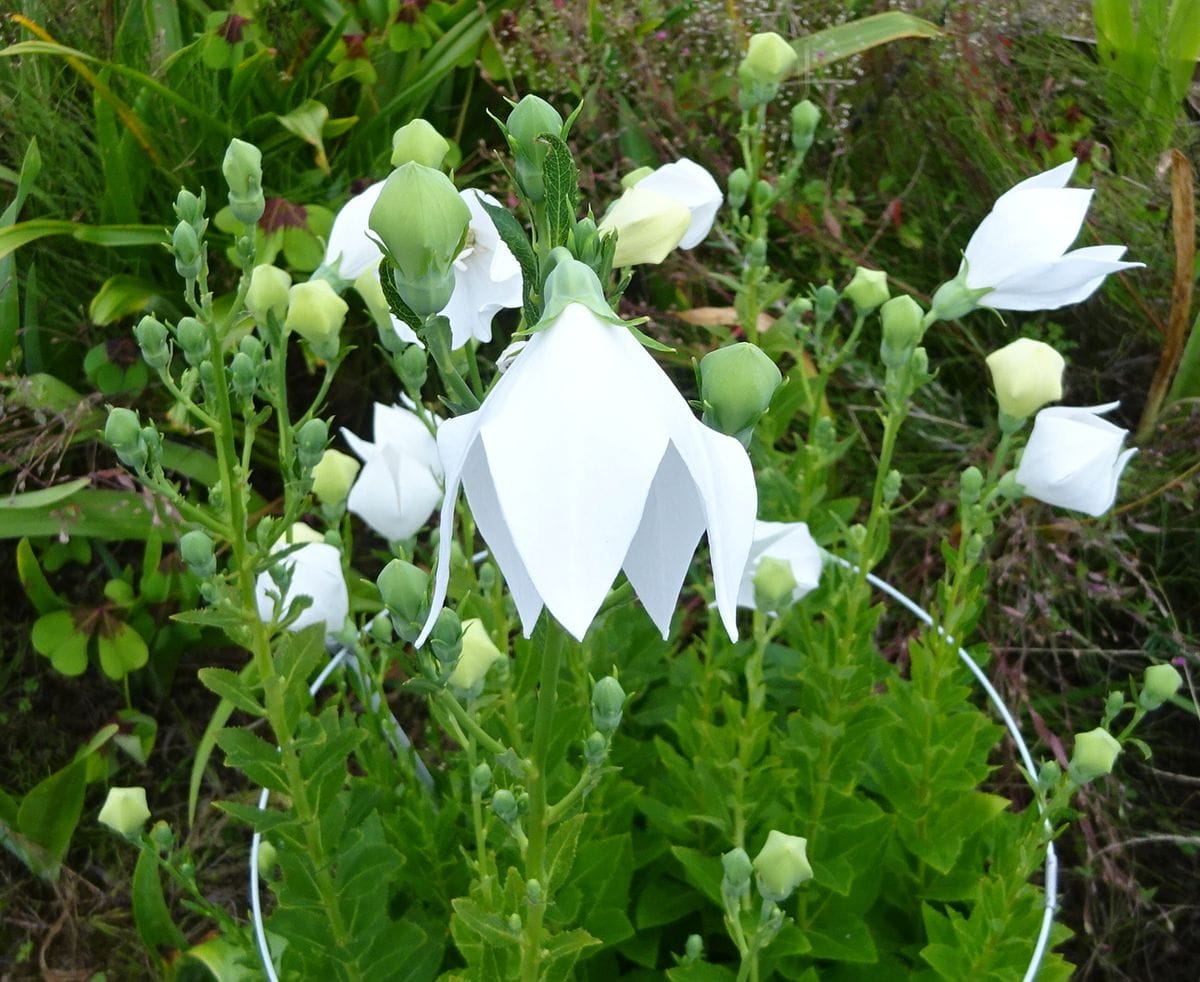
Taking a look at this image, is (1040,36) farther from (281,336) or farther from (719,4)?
(281,336)

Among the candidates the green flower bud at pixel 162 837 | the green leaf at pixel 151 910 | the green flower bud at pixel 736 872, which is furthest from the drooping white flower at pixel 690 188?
the green leaf at pixel 151 910

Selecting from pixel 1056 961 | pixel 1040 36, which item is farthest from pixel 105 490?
pixel 1040 36

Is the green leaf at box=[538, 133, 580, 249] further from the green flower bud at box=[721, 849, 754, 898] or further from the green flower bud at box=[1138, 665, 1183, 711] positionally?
the green flower bud at box=[1138, 665, 1183, 711]

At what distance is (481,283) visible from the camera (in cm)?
54

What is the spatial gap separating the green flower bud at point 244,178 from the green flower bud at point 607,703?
30cm

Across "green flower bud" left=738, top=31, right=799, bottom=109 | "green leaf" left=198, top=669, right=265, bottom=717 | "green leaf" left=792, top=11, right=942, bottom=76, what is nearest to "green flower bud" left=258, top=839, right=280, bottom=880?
"green leaf" left=198, top=669, right=265, bottom=717

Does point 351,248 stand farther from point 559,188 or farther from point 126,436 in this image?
point 559,188

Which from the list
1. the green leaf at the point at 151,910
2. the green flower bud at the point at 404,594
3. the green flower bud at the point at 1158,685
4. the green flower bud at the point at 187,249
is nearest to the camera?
the green flower bud at the point at 404,594

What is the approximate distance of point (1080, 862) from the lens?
121 centimetres

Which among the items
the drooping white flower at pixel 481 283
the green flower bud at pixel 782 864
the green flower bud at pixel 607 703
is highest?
the drooping white flower at pixel 481 283

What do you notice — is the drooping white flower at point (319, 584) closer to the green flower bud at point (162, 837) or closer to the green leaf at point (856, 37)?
the green flower bud at point (162, 837)

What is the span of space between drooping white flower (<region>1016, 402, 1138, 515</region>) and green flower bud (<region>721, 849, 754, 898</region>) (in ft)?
1.02

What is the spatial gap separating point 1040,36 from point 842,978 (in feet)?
4.22

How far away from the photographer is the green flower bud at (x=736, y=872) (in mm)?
562
